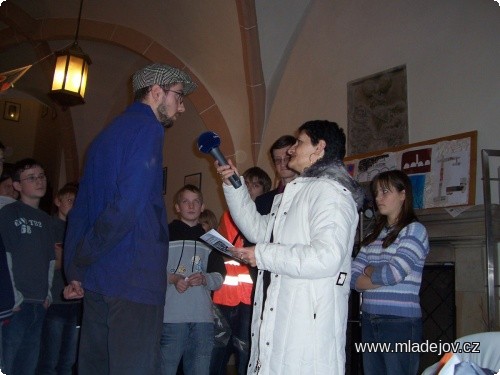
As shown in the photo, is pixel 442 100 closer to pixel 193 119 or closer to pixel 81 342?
pixel 81 342

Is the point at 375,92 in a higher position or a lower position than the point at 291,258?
higher

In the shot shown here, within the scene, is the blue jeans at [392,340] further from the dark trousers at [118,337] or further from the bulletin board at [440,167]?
the bulletin board at [440,167]

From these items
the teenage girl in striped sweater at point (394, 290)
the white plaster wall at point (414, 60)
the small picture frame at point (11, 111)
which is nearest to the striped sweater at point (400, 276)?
the teenage girl in striped sweater at point (394, 290)

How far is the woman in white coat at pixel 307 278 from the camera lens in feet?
5.60

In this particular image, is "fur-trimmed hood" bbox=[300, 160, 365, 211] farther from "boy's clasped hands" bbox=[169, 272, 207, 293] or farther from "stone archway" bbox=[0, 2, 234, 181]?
"stone archway" bbox=[0, 2, 234, 181]

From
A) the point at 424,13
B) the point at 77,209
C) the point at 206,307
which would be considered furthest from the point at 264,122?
the point at 77,209

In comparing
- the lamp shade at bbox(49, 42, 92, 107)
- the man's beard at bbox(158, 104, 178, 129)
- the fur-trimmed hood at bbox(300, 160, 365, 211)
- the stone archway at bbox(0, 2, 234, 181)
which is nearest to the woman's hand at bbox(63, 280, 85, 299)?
the man's beard at bbox(158, 104, 178, 129)

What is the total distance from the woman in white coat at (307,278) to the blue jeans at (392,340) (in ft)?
2.44

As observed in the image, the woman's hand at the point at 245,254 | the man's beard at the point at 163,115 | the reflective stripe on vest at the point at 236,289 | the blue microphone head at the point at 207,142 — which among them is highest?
the man's beard at the point at 163,115

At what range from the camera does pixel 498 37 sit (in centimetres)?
382

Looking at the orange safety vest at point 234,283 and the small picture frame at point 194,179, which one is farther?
the small picture frame at point 194,179

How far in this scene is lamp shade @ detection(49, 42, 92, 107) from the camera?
A: 4867mm

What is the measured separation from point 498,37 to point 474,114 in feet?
1.99

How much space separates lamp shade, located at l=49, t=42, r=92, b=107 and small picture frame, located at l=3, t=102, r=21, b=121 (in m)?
11.7
